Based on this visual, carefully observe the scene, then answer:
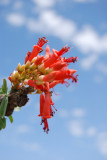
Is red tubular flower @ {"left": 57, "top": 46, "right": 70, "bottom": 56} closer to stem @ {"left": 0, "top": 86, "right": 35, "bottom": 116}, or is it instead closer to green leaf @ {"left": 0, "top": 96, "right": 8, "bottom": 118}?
stem @ {"left": 0, "top": 86, "right": 35, "bottom": 116}

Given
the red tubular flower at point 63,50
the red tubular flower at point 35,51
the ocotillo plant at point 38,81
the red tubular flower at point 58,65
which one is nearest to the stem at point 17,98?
the ocotillo plant at point 38,81

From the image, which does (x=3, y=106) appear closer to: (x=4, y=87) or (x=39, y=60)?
(x=4, y=87)

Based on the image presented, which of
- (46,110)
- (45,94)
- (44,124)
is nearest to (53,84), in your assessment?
(45,94)

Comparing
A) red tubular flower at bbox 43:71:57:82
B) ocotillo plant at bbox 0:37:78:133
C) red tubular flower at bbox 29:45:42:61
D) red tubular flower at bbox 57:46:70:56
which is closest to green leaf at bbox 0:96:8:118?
ocotillo plant at bbox 0:37:78:133

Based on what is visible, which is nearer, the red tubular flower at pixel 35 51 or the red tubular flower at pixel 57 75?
the red tubular flower at pixel 57 75

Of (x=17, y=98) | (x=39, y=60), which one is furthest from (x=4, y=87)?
(x=39, y=60)

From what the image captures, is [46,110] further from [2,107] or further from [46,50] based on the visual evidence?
[46,50]

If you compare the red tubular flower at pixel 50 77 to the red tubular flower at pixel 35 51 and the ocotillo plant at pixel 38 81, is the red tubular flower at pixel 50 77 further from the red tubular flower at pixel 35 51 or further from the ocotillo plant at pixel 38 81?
the red tubular flower at pixel 35 51
